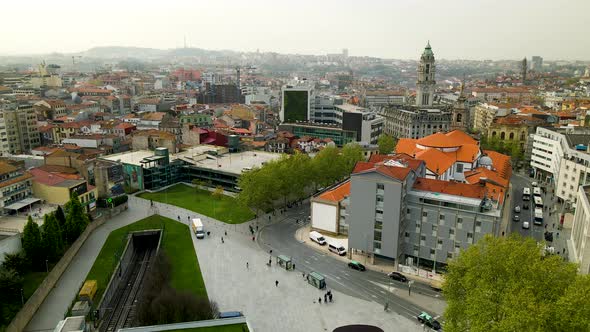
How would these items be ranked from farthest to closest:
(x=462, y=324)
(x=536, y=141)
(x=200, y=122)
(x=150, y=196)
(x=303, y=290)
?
(x=200, y=122), (x=536, y=141), (x=150, y=196), (x=303, y=290), (x=462, y=324)

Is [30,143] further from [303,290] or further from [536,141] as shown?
[536,141]

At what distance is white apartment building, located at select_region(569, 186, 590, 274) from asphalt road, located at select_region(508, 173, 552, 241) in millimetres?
6541

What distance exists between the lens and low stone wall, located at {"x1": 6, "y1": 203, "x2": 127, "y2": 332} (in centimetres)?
3798

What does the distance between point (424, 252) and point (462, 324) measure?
19.0 meters

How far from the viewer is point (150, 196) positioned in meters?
75.8

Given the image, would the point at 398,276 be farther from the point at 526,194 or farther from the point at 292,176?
the point at 526,194

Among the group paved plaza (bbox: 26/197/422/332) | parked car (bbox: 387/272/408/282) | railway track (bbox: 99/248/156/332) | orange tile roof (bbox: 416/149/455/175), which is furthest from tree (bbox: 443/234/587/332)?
orange tile roof (bbox: 416/149/455/175)

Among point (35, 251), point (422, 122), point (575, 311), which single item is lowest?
point (35, 251)

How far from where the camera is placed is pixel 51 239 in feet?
158

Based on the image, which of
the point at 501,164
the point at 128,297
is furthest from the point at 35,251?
the point at 501,164

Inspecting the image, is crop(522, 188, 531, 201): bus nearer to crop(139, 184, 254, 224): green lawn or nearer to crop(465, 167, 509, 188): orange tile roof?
crop(465, 167, 509, 188): orange tile roof

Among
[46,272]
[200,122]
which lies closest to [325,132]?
[200,122]

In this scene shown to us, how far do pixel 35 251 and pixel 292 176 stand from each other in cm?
3573

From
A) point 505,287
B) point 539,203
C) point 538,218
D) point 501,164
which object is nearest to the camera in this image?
point 505,287
